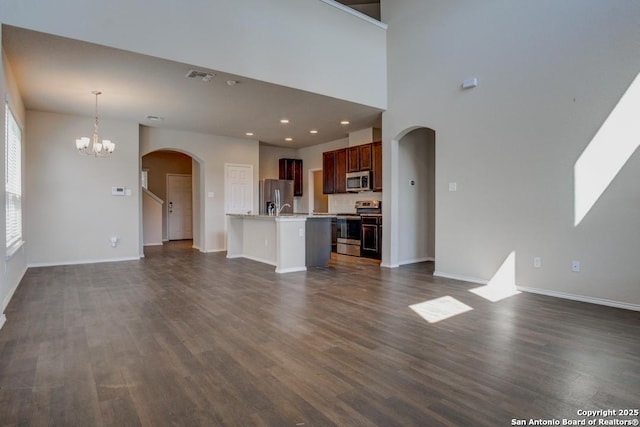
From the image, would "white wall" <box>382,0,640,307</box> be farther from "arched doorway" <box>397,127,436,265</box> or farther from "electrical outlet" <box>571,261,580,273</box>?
"arched doorway" <box>397,127,436,265</box>

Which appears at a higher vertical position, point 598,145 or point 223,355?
point 598,145

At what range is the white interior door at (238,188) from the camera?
883 cm

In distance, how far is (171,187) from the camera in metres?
11.4

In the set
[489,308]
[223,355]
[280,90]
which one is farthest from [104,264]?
[489,308]

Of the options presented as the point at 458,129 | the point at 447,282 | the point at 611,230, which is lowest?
the point at 447,282

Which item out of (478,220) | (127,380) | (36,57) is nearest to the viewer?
(127,380)

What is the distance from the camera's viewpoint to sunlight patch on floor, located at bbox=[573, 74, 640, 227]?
3695mm

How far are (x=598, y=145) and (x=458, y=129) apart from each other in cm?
175

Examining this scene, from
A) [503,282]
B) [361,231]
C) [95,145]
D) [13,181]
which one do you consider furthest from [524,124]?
[13,181]

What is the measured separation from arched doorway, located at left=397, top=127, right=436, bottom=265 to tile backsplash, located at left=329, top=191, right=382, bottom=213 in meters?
1.02

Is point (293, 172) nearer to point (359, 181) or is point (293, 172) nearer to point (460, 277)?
point (359, 181)

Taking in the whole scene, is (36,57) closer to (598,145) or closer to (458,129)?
(458,129)

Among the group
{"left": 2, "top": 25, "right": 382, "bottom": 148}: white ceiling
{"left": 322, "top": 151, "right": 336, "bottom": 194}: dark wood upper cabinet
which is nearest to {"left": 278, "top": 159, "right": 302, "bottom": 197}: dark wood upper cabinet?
{"left": 322, "top": 151, "right": 336, "bottom": 194}: dark wood upper cabinet

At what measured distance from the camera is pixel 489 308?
377 centimetres
